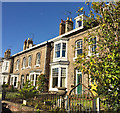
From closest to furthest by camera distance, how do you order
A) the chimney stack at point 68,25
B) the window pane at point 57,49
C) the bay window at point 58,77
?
the bay window at point 58,77
the window pane at point 57,49
the chimney stack at point 68,25

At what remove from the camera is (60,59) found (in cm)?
1766

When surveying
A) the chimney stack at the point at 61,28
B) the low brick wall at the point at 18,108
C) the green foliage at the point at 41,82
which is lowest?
the low brick wall at the point at 18,108

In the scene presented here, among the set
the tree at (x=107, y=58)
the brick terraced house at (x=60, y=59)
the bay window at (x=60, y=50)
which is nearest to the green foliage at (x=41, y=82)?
the brick terraced house at (x=60, y=59)

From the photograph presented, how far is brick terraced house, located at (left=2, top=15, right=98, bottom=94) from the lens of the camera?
16047 mm

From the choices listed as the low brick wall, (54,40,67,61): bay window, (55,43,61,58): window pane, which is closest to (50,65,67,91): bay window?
(54,40,67,61): bay window

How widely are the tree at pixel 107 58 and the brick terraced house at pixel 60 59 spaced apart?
692cm

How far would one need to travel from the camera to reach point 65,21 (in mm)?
19828

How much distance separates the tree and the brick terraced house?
272 inches

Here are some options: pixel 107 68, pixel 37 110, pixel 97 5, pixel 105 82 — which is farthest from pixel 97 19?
pixel 37 110

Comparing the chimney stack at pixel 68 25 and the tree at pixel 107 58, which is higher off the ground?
the chimney stack at pixel 68 25

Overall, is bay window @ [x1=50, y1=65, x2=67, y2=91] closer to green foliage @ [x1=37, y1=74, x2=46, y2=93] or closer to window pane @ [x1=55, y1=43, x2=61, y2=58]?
green foliage @ [x1=37, y1=74, x2=46, y2=93]

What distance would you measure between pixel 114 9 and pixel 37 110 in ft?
22.6

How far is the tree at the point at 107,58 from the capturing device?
529 cm

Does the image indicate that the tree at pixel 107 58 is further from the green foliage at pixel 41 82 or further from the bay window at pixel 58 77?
the green foliage at pixel 41 82
